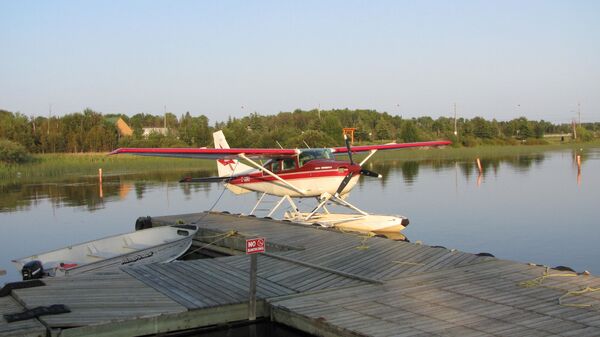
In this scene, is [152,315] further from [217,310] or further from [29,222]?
[29,222]

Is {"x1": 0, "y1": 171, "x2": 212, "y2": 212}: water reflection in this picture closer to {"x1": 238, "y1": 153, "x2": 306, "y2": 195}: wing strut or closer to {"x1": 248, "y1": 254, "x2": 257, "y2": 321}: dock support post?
{"x1": 238, "y1": 153, "x2": 306, "y2": 195}: wing strut

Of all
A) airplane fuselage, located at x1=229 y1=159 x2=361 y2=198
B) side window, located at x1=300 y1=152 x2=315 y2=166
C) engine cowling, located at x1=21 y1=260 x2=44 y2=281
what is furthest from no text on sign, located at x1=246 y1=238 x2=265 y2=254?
side window, located at x1=300 y1=152 x2=315 y2=166

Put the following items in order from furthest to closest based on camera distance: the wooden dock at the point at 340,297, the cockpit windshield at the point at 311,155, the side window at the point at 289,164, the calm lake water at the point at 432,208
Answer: the side window at the point at 289,164 < the cockpit windshield at the point at 311,155 < the calm lake water at the point at 432,208 < the wooden dock at the point at 340,297

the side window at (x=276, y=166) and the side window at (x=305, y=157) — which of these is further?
the side window at (x=276, y=166)

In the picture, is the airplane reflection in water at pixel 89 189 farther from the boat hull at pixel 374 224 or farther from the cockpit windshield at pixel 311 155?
the boat hull at pixel 374 224

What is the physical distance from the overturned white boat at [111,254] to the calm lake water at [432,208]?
3.12 feet

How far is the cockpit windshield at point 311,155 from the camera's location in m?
13.1

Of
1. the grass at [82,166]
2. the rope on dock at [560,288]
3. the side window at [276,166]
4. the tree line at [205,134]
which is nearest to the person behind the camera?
the rope on dock at [560,288]

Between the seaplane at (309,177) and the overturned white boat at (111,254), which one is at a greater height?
the seaplane at (309,177)

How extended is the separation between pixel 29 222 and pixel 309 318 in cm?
1409

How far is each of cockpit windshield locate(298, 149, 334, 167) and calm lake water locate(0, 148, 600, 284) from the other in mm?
2379

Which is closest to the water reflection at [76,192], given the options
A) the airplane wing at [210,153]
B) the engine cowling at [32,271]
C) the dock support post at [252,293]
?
the airplane wing at [210,153]

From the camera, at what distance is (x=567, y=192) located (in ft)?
66.5

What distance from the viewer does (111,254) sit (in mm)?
10562
